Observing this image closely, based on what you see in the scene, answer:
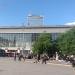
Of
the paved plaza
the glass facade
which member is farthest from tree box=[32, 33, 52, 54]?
the glass facade

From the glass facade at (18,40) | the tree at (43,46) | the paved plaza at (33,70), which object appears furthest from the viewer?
the glass facade at (18,40)

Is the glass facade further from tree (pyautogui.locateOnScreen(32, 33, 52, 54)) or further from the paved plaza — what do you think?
the paved plaza

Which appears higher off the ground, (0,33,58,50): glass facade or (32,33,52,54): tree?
(0,33,58,50): glass facade

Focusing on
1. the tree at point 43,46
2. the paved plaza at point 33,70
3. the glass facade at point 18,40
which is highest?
the glass facade at point 18,40

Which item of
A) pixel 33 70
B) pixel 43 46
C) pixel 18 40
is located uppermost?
pixel 18 40

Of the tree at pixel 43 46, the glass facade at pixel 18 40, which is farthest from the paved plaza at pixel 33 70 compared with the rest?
the glass facade at pixel 18 40

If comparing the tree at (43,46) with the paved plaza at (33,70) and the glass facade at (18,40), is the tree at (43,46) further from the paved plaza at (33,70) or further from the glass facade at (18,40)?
the glass facade at (18,40)

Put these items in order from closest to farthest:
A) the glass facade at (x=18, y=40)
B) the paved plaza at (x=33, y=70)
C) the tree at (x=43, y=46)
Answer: the paved plaza at (x=33, y=70) → the tree at (x=43, y=46) → the glass facade at (x=18, y=40)

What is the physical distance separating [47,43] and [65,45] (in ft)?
59.0

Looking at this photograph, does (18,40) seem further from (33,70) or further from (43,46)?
(33,70)

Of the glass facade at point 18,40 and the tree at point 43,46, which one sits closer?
the tree at point 43,46

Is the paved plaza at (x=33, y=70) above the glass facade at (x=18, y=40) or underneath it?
underneath

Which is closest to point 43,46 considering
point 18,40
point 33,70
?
point 18,40

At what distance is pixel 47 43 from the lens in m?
82.3
